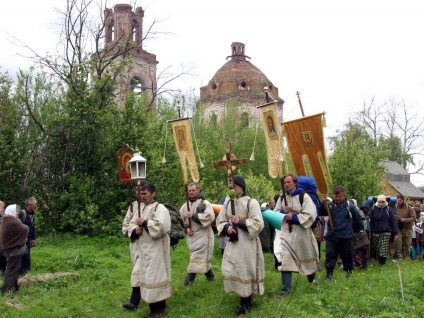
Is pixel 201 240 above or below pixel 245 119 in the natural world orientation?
below

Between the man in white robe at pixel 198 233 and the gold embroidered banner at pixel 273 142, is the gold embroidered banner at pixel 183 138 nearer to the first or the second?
the man in white robe at pixel 198 233

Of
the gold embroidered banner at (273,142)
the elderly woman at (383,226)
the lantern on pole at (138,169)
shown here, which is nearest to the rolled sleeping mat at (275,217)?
the gold embroidered banner at (273,142)

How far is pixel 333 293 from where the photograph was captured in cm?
761

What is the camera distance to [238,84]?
121 ft

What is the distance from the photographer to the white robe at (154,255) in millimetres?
7449

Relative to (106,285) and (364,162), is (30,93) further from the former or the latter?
(364,162)

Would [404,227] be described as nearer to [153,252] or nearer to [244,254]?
[244,254]

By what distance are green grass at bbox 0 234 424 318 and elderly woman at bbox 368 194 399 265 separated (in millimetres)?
379

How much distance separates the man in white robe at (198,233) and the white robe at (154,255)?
1576mm

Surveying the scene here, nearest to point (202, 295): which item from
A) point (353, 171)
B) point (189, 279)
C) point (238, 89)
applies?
point (189, 279)

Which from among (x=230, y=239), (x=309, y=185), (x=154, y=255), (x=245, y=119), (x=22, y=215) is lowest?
(x=154, y=255)

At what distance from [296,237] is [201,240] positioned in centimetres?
197

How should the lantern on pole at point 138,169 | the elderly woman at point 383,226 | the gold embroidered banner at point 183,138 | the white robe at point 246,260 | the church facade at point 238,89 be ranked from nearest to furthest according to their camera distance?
the white robe at point 246,260
the lantern on pole at point 138,169
the gold embroidered banner at point 183,138
the elderly woman at point 383,226
the church facade at point 238,89

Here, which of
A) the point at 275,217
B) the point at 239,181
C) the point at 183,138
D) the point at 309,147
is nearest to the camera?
the point at 239,181
